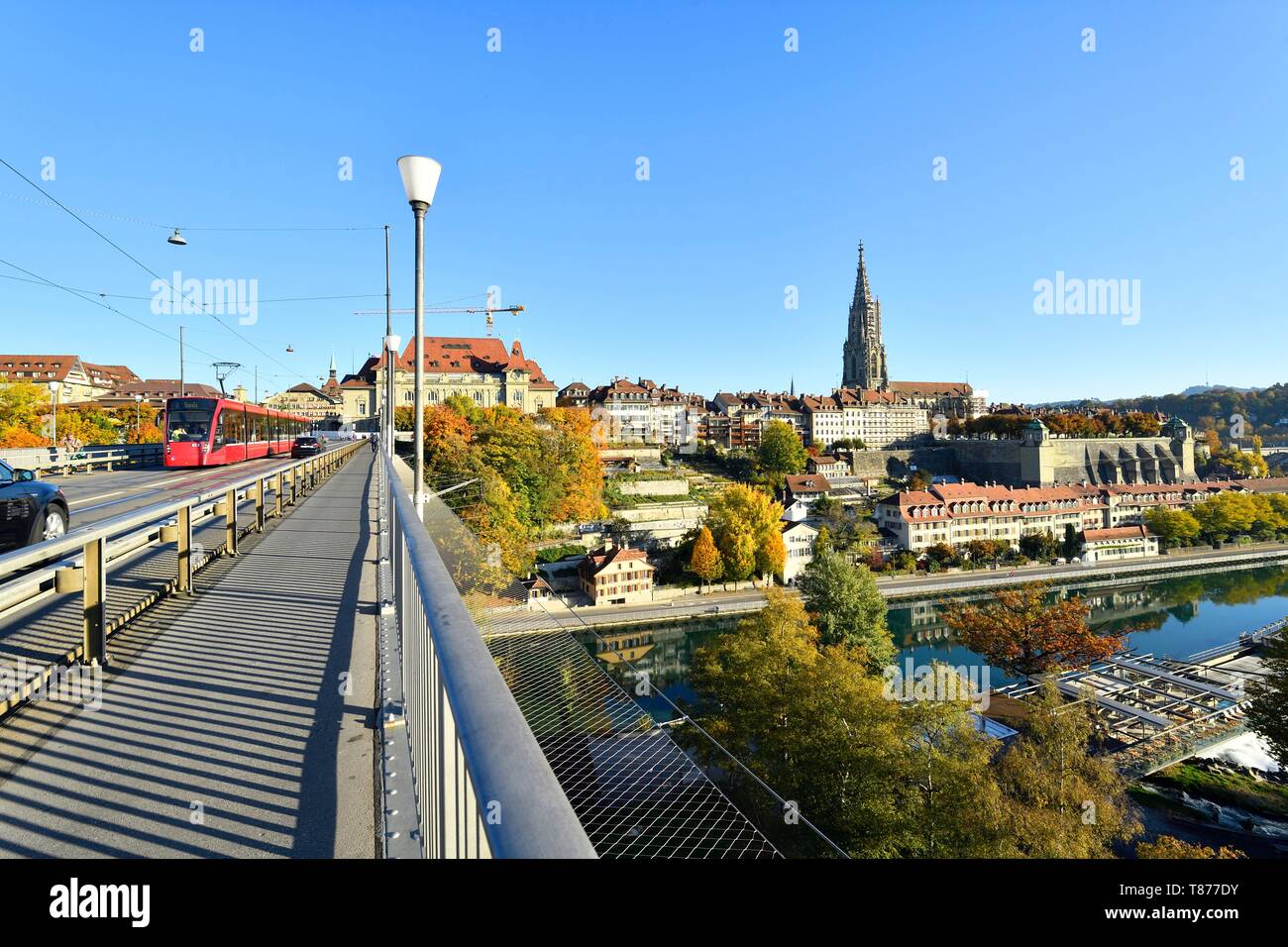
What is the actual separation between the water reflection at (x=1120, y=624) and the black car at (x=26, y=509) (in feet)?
72.8

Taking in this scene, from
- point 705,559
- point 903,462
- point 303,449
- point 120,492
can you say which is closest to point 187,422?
point 120,492

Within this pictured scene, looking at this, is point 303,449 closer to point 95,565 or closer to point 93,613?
point 95,565

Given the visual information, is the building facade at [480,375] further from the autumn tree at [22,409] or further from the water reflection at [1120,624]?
the water reflection at [1120,624]

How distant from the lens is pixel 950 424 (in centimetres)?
9438

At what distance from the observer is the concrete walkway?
1922 millimetres

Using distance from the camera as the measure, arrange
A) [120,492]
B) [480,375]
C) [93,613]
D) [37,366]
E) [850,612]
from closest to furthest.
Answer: [93,613] < [120,492] < [850,612] < [37,366] < [480,375]

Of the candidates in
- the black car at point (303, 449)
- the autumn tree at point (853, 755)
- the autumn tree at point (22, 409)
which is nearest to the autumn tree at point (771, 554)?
the autumn tree at point (853, 755)

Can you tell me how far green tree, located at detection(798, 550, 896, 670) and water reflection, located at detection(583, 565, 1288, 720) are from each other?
18.0 ft

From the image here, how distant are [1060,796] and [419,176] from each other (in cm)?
2000

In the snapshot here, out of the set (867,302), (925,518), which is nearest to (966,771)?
(925,518)

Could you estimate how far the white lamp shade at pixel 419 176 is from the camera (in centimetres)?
533

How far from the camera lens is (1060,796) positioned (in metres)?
16.0

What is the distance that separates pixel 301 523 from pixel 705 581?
115 ft
